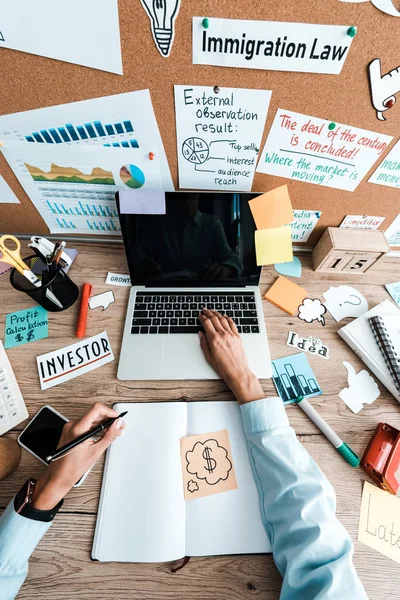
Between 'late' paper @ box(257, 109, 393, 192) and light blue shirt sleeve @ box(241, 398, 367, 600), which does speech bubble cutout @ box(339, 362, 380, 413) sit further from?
'late' paper @ box(257, 109, 393, 192)

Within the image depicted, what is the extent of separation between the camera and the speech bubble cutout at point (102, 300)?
2.40 ft

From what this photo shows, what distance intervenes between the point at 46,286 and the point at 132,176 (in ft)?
1.01

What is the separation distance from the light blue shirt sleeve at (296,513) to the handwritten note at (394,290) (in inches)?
17.7

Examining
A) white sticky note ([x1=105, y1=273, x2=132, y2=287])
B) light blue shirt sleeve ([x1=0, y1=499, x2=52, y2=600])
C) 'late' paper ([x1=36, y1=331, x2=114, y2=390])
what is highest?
white sticky note ([x1=105, y1=273, x2=132, y2=287])

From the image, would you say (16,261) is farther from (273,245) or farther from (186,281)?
(273,245)

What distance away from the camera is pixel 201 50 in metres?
0.48

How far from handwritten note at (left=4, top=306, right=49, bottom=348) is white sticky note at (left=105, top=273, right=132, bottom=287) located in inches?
6.7

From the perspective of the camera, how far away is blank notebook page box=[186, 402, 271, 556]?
1.63 ft

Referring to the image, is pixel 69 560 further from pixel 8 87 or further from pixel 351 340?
pixel 8 87

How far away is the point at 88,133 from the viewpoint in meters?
0.60

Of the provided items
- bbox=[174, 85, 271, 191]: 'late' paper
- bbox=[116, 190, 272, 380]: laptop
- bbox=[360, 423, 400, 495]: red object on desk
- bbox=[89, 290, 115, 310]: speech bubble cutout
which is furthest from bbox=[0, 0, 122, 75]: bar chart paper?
bbox=[360, 423, 400, 495]: red object on desk

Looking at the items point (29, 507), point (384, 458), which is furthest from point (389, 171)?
point (29, 507)

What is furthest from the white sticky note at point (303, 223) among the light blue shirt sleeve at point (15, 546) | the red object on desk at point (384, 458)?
the light blue shirt sleeve at point (15, 546)

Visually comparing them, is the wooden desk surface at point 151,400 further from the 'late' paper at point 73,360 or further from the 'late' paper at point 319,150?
the 'late' paper at point 319,150
